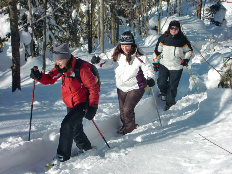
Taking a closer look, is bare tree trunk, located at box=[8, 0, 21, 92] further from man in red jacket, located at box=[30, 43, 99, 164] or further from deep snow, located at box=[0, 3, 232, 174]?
man in red jacket, located at box=[30, 43, 99, 164]

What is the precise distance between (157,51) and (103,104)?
1837 millimetres

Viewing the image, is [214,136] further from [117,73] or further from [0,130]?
[0,130]

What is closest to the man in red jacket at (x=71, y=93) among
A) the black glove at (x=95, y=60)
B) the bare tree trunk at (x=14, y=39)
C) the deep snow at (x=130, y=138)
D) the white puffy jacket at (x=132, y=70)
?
the deep snow at (x=130, y=138)

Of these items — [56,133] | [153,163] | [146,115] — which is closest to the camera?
[153,163]

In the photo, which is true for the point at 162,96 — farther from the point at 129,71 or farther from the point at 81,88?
the point at 81,88

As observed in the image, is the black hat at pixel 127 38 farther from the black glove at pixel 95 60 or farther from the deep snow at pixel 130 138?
the deep snow at pixel 130 138

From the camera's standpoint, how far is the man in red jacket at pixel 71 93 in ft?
10.3

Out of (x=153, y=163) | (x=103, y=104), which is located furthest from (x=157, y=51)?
(x=153, y=163)

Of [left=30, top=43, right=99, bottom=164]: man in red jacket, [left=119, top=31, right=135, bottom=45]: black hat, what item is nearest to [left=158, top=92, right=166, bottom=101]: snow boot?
[left=119, top=31, right=135, bottom=45]: black hat

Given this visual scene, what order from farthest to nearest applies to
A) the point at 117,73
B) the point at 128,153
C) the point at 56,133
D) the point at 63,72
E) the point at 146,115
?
1. the point at 146,115
2. the point at 117,73
3. the point at 56,133
4. the point at 63,72
5. the point at 128,153

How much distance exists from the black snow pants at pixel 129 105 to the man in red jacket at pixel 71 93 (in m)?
1.15

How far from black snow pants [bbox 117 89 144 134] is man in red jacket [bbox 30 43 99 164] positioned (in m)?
1.15

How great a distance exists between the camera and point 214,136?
121 inches

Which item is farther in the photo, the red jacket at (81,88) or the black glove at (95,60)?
the black glove at (95,60)
